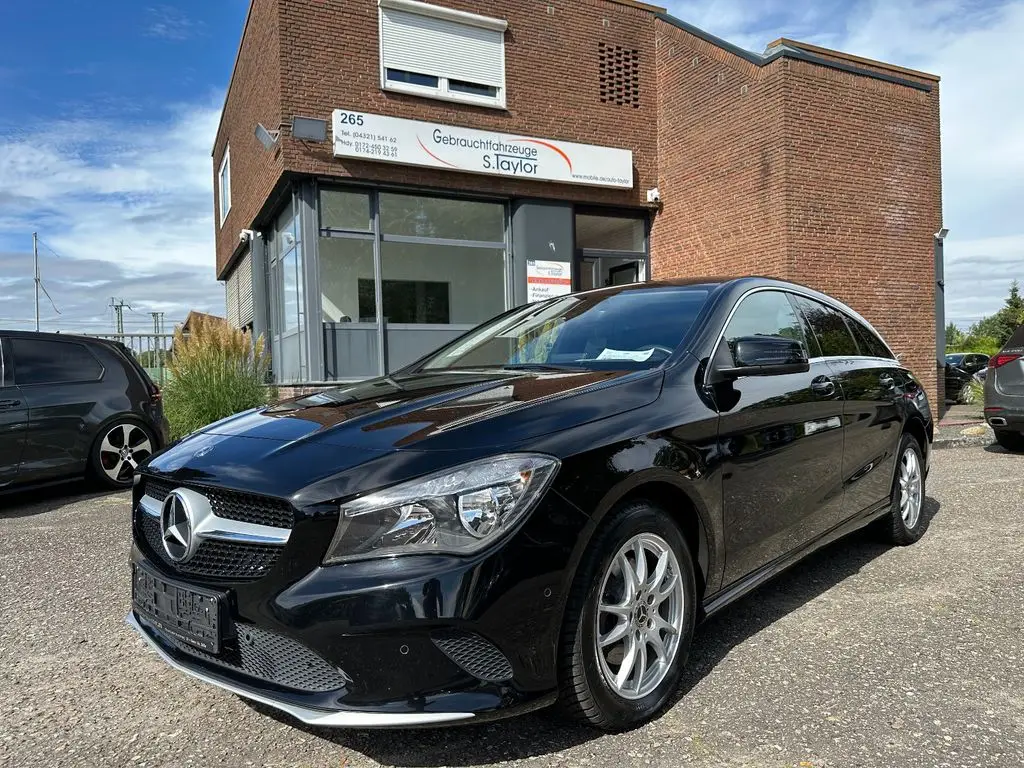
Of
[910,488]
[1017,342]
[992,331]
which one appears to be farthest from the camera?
[992,331]

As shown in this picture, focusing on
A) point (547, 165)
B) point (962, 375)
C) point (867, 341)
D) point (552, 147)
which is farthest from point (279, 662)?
point (962, 375)

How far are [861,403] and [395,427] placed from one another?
8.93 ft

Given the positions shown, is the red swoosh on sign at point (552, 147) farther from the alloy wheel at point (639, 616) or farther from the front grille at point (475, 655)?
the front grille at point (475, 655)

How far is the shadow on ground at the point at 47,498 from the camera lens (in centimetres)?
635

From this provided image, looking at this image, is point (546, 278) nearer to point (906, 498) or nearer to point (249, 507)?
point (906, 498)

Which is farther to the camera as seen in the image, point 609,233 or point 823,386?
point 609,233

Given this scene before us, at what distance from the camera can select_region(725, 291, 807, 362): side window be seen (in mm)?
3285

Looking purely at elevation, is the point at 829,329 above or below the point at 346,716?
above

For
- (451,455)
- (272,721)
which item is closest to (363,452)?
(451,455)

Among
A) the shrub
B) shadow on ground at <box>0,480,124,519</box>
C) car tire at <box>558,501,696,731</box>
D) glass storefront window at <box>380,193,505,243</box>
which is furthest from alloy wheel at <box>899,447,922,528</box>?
glass storefront window at <box>380,193,505,243</box>

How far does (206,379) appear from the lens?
8.94 meters

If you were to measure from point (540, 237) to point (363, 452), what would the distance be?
10.9 metres

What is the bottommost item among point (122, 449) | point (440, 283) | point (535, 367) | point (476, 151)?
point (122, 449)

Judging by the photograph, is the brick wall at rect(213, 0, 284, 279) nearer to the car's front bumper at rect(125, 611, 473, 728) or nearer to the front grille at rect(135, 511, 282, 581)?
the front grille at rect(135, 511, 282, 581)
